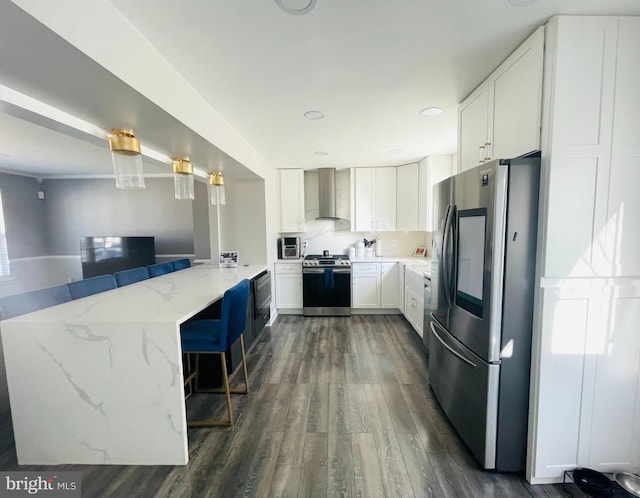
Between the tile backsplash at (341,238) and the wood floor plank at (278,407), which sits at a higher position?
the tile backsplash at (341,238)

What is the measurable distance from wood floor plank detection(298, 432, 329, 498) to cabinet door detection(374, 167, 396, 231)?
10.8 ft

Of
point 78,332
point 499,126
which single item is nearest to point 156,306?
point 78,332

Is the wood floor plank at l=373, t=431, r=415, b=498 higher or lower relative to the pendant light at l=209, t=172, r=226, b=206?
lower

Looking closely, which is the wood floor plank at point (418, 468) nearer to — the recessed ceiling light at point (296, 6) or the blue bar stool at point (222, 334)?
the blue bar stool at point (222, 334)

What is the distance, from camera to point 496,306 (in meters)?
1.41

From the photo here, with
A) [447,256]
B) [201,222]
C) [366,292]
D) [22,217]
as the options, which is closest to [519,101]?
[447,256]

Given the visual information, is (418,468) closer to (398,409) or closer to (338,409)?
(398,409)

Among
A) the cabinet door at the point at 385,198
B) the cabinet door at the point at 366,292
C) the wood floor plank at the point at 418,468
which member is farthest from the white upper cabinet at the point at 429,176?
the wood floor plank at the point at 418,468

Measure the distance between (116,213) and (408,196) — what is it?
5.48 metres

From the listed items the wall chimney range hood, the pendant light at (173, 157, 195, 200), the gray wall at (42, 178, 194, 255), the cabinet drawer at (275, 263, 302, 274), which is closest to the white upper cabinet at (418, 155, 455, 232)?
the wall chimney range hood

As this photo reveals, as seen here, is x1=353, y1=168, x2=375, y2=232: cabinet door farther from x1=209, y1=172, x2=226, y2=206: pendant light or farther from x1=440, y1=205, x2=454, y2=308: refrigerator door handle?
x1=440, y1=205, x2=454, y2=308: refrigerator door handle

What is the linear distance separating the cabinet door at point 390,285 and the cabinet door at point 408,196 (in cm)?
70

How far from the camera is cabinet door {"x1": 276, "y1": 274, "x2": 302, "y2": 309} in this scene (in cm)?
429

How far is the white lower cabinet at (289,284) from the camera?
4.28 m
